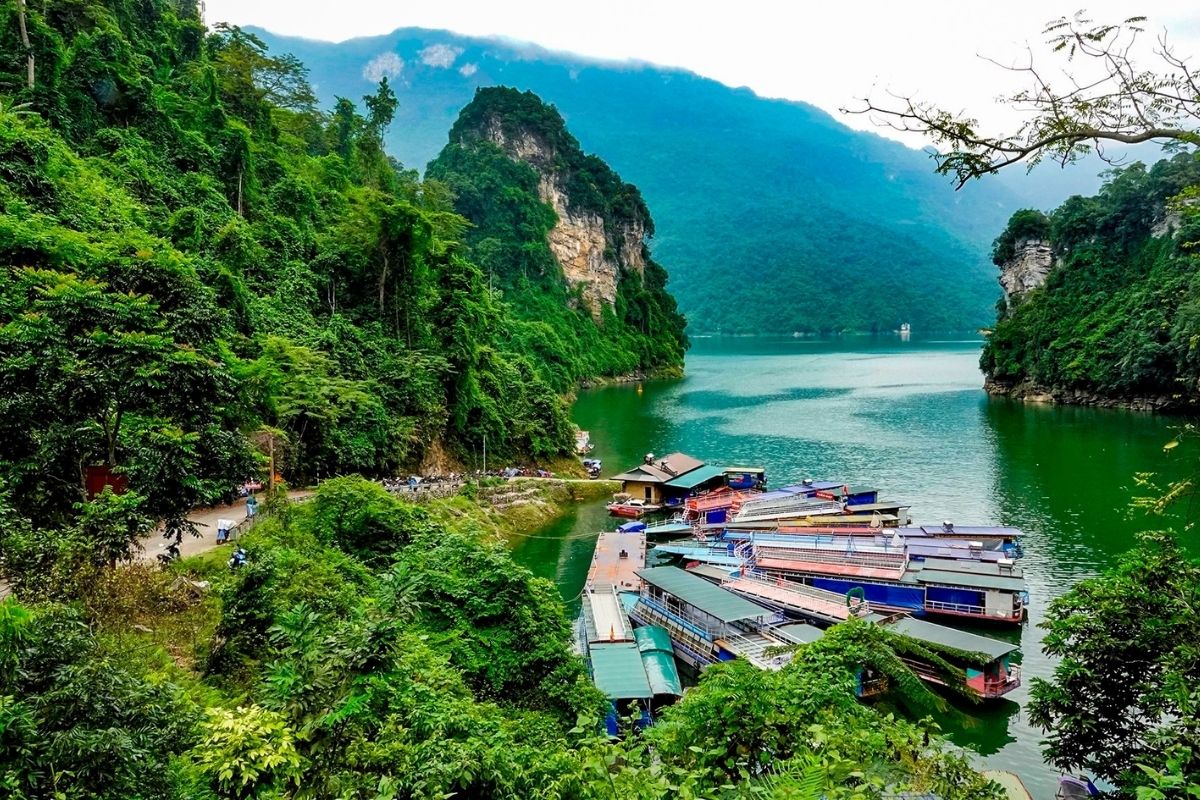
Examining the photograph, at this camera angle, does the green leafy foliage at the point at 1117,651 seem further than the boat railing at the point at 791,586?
No

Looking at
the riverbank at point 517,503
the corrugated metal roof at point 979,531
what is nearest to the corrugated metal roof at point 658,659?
the riverbank at point 517,503

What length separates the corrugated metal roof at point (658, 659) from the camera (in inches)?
653

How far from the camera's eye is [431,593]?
35.8ft

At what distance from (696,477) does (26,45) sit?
3732 centimetres

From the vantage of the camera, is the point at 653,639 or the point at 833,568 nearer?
the point at 653,639

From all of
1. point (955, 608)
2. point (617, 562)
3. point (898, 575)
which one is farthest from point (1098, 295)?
point (617, 562)

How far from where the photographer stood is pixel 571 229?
105000 mm

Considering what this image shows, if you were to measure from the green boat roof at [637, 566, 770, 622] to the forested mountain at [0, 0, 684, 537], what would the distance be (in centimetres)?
1279

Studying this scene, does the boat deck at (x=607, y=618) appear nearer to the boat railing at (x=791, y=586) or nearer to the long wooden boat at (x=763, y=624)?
the long wooden boat at (x=763, y=624)

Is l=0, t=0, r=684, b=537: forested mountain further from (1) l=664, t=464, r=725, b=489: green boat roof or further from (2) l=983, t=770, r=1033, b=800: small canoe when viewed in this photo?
(2) l=983, t=770, r=1033, b=800: small canoe

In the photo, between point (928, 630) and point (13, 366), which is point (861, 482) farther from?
point (13, 366)

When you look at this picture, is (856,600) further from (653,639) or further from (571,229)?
(571,229)

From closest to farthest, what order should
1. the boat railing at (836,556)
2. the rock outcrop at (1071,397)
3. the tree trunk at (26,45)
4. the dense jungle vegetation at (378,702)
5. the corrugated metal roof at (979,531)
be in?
1. the dense jungle vegetation at (378,702)
2. the boat railing at (836,556)
3. the corrugated metal roof at (979,531)
4. the tree trunk at (26,45)
5. the rock outcrop at (1071,397)

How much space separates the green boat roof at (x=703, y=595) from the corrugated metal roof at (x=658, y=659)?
1.35 m
